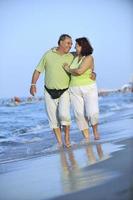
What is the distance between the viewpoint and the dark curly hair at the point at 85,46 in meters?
2.99

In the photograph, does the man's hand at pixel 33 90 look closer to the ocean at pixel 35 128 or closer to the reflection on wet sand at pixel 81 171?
the ocean at pixel 35 128

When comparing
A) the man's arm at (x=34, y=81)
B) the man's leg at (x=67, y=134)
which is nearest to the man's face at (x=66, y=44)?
the man's arm at (x=34, y=81)

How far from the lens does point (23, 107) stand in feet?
9.71

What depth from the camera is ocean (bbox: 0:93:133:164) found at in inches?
114

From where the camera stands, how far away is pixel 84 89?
3.14 metres

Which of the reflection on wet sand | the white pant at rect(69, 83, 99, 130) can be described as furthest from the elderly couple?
the reflection on wet sand

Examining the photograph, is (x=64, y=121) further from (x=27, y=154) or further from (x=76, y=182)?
(x=76, y=182)

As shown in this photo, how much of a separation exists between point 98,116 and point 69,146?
334 millimetres

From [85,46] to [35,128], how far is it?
0.73 metres

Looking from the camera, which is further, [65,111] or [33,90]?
[65,111]

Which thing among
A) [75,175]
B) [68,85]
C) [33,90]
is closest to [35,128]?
[33,90]

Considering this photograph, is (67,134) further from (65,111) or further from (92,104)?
(92,104)

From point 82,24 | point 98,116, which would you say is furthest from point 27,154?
point 82,24

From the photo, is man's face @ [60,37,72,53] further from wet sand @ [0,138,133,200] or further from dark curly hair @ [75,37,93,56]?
wet sand @ [0,138,133,200]
